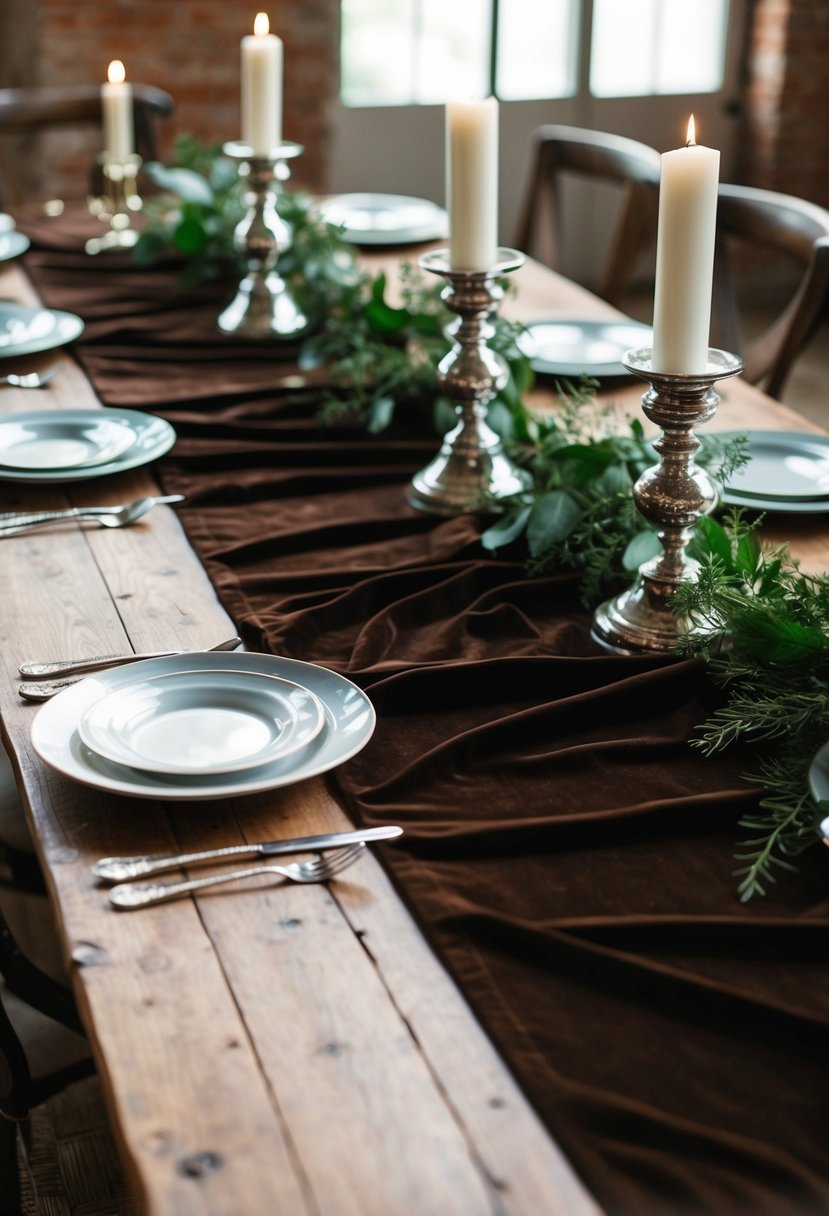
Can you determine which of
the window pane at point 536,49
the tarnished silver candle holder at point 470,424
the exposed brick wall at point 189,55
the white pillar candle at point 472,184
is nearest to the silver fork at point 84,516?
the tarnished silver candle holder at point 470,424

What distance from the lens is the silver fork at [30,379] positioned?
5.71ft

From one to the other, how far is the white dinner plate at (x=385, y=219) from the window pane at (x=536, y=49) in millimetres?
2147

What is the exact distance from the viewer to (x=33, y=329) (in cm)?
189

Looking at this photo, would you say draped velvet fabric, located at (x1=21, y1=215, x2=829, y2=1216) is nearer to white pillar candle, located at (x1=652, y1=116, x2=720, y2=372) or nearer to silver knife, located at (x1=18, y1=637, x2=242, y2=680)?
silver knife, located at (x1=18, y1=637, x2=242, y2=680)

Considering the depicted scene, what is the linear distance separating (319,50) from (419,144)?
579mm

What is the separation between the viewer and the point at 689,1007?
736mm

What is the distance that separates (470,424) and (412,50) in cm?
350

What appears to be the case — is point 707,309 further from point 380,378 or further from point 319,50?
point 319,50

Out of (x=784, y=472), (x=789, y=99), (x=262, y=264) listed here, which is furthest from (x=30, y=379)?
(x=789, y=99)

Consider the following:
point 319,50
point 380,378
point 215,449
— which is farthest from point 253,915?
point 319,50

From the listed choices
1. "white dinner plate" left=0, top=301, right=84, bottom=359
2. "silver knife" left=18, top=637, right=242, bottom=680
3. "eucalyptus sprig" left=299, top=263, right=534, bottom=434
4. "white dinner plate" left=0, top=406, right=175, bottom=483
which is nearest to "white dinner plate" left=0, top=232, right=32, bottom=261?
"white dinner plate" left=0, top=301, right=84, bottom=359

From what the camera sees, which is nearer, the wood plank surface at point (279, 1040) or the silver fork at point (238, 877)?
the wood plank surface at point (279, 1040)

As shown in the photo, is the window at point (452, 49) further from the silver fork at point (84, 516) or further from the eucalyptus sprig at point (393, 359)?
the silver fork at point (84, 516)

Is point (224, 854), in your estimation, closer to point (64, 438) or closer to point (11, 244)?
point (64, 438)
